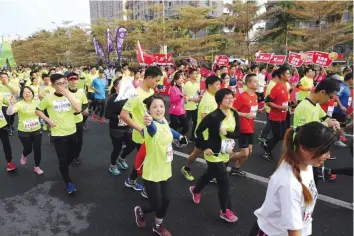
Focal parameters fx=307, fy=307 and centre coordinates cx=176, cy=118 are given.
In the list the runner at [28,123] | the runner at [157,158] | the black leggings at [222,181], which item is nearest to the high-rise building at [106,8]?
the runner at [28,123]

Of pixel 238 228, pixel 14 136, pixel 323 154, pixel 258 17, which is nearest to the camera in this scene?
pixel 323 154

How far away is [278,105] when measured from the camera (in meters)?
5.56

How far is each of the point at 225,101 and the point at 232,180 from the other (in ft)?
5.70

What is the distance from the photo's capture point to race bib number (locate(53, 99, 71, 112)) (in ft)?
14.1

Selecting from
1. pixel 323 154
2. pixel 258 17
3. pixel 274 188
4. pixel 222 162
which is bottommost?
pixel 222 162

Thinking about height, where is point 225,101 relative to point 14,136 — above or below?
above

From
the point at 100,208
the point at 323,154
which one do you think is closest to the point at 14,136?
the point at 100,208

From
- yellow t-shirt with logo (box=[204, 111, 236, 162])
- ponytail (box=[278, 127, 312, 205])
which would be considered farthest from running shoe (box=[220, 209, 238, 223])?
ponytail (box=[278, 127, 312, 205])

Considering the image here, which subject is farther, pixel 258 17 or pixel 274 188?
pixel 258 17

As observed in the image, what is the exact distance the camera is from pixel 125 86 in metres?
3.69

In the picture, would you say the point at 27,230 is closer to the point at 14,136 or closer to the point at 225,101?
the point at 225,101

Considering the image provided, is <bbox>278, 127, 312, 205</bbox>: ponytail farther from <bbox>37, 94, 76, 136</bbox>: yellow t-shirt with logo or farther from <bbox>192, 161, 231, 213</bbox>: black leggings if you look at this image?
<bbox>37, 94, 76, 136</bbox>: yellow t-shirt with logo

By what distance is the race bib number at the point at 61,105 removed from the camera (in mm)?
4312

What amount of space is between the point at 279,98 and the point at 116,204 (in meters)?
3.39
